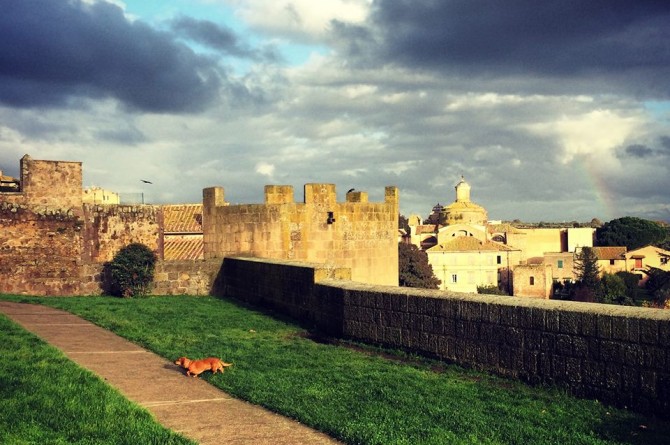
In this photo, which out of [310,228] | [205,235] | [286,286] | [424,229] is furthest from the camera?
[424,229]

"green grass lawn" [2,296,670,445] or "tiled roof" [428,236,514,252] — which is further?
"tiled roof" [428,236,514,252]

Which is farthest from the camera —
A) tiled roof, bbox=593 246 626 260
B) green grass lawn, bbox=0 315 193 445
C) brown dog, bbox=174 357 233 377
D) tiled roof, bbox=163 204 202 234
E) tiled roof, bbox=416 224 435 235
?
tiled roof, bbox=416 224 435 235

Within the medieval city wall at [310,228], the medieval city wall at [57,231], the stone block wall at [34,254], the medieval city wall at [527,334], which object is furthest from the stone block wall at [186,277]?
the medieval city wall at [527,334]

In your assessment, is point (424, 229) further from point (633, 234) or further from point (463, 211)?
point (633, 234)

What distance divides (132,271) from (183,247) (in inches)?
793

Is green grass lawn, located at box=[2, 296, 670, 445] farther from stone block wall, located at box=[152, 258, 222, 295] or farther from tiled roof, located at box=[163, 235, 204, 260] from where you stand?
tiled roof, located at box=[163, 235, 204, 260]

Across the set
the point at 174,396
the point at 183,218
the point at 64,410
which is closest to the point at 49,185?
the point at 174,396

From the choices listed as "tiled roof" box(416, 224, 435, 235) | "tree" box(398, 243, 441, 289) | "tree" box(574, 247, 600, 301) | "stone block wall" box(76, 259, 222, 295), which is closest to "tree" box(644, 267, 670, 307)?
"tree" box(574, 247, 600, 301)

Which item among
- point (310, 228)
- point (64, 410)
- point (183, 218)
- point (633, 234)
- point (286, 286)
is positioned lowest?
point (64, 410)

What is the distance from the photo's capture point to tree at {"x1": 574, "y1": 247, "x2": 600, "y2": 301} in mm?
83500

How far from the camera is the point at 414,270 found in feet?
204

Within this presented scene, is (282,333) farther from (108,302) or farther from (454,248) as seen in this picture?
(454,248)

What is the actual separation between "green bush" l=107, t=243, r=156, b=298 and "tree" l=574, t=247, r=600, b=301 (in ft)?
240

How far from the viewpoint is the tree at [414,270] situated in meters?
60.3
